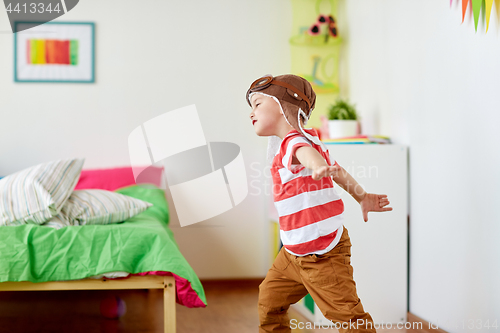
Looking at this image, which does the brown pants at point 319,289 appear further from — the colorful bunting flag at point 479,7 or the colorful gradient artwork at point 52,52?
the colorful gradient artwork at point 52,52

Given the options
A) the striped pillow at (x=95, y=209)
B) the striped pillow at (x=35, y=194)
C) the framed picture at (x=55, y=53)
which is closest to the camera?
the striped pillow at (x=35, y=194)

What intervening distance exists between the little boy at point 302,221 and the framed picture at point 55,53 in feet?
5.63

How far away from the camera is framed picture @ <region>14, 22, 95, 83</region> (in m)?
2.57

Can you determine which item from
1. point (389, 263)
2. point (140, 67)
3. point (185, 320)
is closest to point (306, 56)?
point (140, 67)

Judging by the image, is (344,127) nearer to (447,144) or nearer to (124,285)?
(447,144)

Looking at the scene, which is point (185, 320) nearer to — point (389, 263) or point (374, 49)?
point (389, 263)

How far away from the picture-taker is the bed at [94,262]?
1.41 m

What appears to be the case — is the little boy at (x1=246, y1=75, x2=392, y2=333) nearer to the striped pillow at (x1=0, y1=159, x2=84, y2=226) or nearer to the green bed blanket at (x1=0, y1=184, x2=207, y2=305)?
the green bed blanket at (x1=0, y1=184, x2=207, y2=305)

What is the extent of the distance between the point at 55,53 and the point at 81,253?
159 centimetres

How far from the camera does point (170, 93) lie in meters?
2.67

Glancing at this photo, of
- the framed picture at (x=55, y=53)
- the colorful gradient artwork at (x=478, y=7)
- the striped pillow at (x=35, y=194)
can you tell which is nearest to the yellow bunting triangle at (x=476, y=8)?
the colorful gradient artwork at (x=478, y=7)

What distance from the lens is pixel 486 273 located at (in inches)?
55.9

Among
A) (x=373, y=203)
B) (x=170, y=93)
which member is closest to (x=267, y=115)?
(x=373, y=203)

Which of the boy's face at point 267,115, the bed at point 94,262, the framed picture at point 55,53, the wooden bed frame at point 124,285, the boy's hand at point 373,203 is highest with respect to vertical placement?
the framed picture at point 55,53
